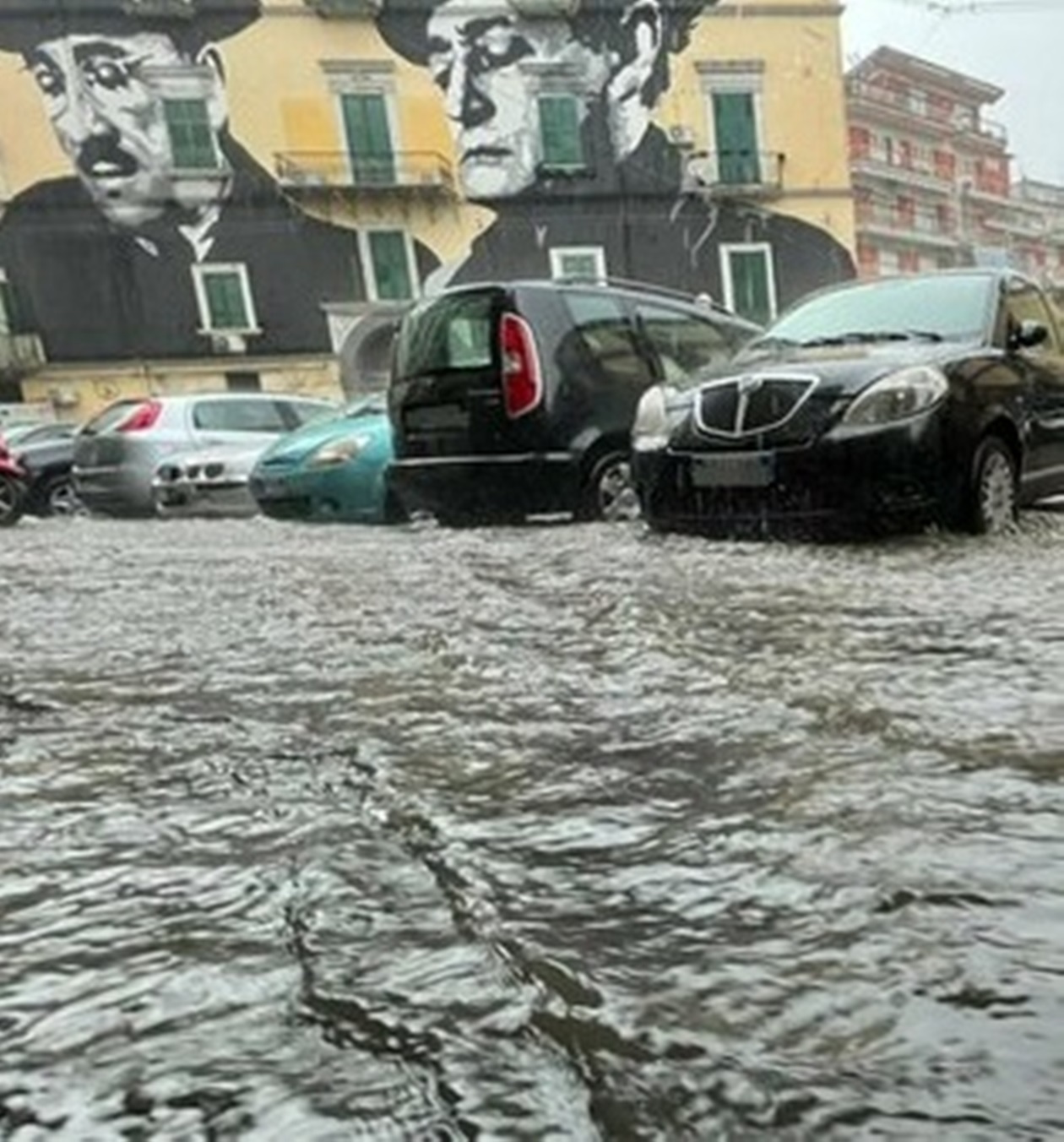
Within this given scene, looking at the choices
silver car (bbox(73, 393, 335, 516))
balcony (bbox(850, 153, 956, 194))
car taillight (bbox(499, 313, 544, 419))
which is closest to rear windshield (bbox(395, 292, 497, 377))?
car taillight (bbox(499, 313, 544, 419))

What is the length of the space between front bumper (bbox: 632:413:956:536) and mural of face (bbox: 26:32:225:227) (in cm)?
2604

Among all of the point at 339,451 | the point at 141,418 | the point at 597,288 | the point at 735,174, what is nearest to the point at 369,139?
the point at 735,174

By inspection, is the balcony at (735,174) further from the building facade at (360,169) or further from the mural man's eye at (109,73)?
the mural man's eye at (109,73)

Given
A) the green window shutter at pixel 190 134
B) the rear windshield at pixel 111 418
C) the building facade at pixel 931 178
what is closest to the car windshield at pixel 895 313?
the rear windshield at pixel 111 418

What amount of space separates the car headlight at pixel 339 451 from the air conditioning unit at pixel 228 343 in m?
21.4

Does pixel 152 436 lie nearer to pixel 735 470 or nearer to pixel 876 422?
pixel 735 470

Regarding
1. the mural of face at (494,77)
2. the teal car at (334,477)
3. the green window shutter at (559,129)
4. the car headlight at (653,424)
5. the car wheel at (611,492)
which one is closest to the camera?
the car headlight at (653,424)

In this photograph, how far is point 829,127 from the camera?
31016 millimetres

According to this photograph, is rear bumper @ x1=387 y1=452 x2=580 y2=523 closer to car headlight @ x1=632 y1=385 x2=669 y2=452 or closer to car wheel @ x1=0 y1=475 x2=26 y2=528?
car headlight @ x1=632 y1=385 x2=669 y2=452

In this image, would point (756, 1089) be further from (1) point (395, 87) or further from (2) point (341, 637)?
(1) point (395, 87)

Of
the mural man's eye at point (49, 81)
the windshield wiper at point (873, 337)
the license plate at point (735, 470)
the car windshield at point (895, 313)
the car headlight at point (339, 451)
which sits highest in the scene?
the mural man's eye at point (49, 81)

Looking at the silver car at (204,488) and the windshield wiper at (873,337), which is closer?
the windshield wiper at (873,337)

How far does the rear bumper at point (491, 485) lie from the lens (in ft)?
20.8

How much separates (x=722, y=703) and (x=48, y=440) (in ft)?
38.1
